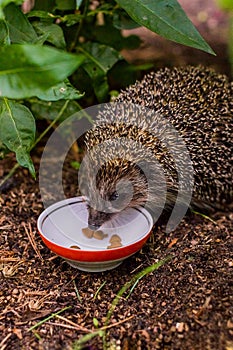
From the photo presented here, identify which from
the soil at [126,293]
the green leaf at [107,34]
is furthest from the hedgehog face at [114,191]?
the green leaf at [107,34]

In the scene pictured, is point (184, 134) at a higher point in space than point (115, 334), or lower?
higher

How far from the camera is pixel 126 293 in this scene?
12.4ft

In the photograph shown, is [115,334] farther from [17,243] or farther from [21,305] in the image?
[17,243]

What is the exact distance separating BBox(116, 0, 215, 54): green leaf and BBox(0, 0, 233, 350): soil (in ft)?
5.05

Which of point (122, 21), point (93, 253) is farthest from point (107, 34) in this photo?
point (93, 253)

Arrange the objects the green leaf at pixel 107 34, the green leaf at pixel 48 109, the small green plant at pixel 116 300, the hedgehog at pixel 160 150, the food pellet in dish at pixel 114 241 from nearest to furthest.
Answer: the small green plant at pixel 116 300 → the food pellet in dish at pixel 114 241 → the hedgehog at pixel 160 150 → the green leaf at pixel 48 109 → the green leaf at pixel 107 34

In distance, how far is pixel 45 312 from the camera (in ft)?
11.9

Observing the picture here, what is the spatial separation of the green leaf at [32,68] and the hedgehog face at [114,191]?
133cm

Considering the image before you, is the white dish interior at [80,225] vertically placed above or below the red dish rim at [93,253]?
below

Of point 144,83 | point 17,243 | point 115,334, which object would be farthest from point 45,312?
point 144,83

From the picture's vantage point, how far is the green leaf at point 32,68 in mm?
2723

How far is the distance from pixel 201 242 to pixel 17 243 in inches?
56.6

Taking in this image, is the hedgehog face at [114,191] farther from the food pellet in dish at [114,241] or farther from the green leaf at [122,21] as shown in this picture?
the green leaf at [122,21]

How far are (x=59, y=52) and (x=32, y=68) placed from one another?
183 millimetres
